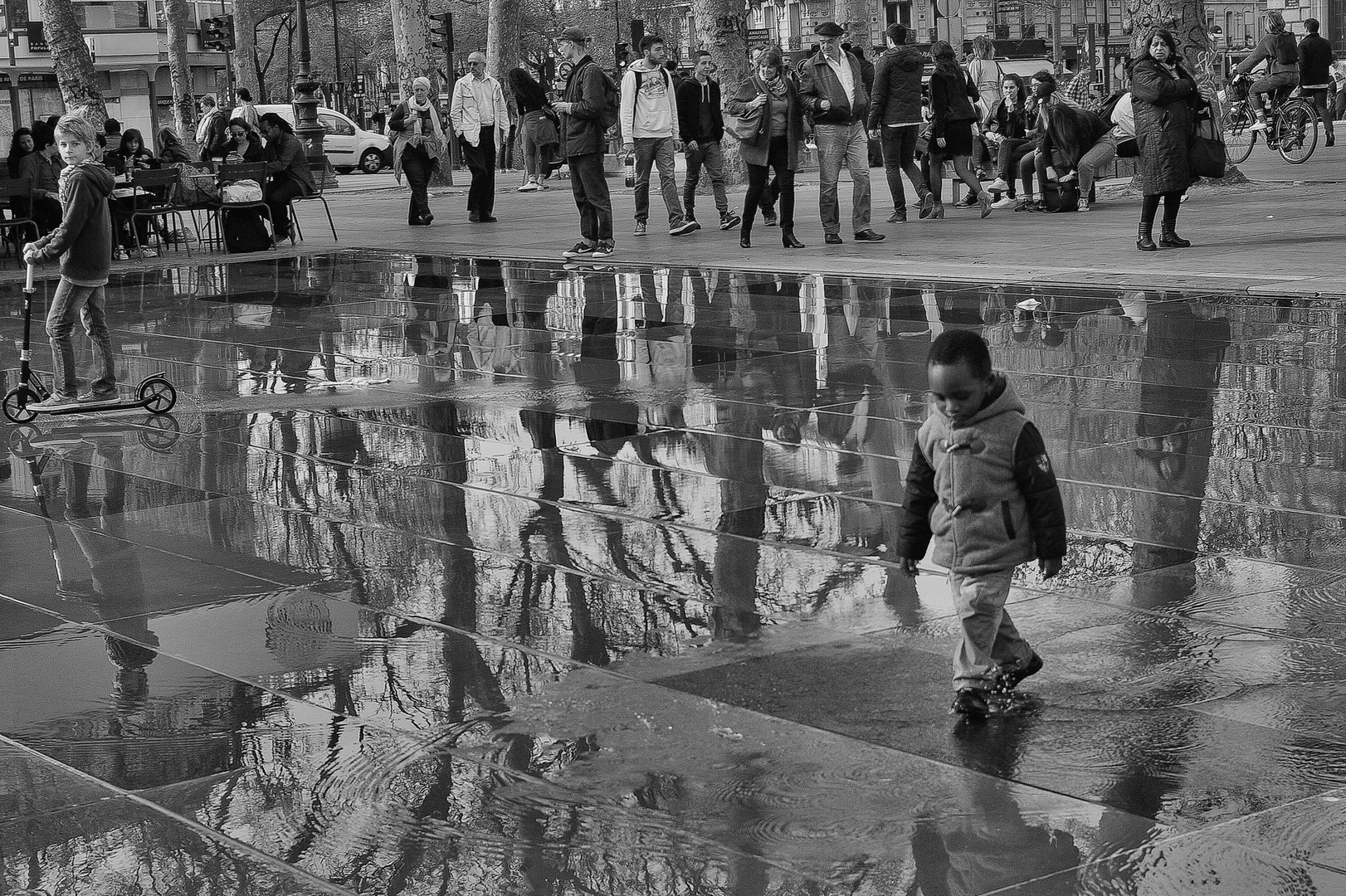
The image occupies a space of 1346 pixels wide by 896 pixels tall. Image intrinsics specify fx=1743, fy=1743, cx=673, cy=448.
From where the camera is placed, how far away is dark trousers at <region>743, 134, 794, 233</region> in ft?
53.6

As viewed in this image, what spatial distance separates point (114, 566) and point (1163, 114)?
10.0 m

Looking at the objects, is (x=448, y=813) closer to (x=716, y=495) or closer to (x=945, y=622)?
(x=945, y=622)

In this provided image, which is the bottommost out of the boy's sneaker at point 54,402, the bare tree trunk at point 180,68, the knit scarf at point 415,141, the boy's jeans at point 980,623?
the boy's jeans at point 980,623

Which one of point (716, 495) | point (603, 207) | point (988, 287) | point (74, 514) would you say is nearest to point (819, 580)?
point (716, 495)

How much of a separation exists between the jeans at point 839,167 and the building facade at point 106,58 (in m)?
44.5

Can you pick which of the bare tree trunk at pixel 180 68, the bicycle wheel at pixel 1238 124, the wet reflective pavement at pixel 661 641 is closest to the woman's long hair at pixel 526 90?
the wet reflective pavement at pixel 661 641

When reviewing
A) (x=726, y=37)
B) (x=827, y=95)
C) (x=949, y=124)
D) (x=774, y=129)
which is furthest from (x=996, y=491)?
(x=726, y=37)

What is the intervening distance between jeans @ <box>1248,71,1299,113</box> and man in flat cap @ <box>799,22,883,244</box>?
43.0 feet

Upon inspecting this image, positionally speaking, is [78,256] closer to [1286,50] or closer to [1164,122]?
[1164,122]

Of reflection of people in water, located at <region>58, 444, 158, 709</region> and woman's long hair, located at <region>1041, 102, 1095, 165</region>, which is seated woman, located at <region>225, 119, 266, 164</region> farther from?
reflection of people in water, located at <region>58, 444, 158, 709</region>

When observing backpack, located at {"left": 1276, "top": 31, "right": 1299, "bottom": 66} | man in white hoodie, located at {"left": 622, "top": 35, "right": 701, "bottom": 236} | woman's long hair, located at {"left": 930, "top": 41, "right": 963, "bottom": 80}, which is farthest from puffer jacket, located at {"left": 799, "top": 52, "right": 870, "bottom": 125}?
backpack, located at {"left": 1276, "top": 31, "right": 1299, "bottom": 66}

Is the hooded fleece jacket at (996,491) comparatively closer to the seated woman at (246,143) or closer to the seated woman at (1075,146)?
the seated woman at (1075,146)

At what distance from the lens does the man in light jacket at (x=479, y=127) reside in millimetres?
21844

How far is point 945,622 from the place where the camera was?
5.34 metres
